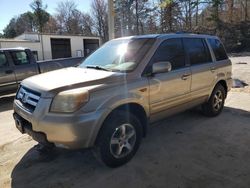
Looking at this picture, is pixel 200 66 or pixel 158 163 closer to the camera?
pixel 158 163

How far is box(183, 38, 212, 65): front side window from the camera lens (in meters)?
5.14

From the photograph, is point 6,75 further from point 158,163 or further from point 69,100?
point 158,163

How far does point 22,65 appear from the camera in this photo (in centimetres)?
925

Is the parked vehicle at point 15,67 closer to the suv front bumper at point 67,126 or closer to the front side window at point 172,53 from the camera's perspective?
the front side window at point 172,53

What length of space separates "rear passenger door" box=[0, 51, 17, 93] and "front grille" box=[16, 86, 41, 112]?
203 inches

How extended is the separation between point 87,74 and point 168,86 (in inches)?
53.8

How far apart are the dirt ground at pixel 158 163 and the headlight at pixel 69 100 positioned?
0.98m

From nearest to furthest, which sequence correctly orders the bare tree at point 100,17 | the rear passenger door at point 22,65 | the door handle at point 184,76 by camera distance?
the door handle at point 184,76 < the rear passenger door at point 22,65 < the bare tree at point 100,17

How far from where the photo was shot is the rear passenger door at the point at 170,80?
4.33m

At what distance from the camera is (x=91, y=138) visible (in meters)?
3.49

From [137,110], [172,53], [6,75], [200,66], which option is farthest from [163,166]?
[6,75]

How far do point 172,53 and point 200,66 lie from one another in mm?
849

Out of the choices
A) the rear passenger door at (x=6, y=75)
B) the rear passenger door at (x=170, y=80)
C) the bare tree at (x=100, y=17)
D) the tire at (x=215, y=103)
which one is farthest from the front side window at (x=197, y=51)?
the bare tree at (x=100, y=17)

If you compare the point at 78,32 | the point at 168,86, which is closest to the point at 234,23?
the point at 78,32
